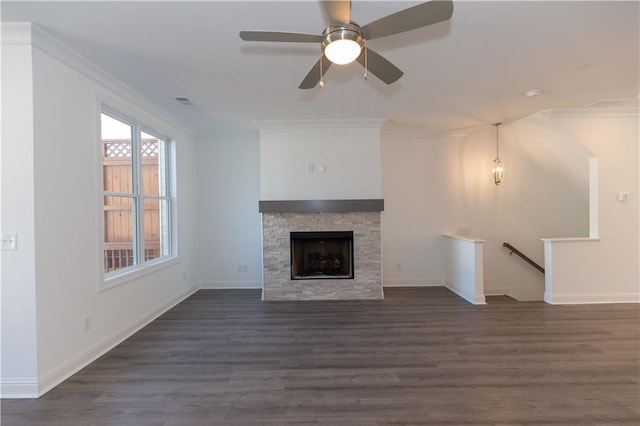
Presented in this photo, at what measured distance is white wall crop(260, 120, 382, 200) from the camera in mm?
4766

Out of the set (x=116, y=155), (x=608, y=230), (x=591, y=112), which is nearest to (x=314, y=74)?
(x=116, y=155)

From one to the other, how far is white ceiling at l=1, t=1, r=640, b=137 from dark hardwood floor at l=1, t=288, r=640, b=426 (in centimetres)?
263

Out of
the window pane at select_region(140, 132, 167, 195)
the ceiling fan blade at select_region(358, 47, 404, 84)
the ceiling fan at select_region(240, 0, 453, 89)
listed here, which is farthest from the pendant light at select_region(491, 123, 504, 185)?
the window pane at select_region(140, 132, 167, 195)

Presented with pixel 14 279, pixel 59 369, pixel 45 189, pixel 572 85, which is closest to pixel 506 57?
pixel 572 85

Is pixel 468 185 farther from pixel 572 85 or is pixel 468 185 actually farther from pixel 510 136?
pixel 572 85

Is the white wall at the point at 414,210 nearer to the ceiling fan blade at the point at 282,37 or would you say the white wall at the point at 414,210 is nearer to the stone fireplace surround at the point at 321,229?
the stone fireplace surround at the point at 321,229

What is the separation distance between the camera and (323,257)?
5105mm

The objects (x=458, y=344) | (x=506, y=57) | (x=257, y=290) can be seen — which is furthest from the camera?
(x=257, y=290)

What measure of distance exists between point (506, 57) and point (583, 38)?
0.51 m

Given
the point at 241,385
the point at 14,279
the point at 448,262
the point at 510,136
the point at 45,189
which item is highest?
the point at 510,136

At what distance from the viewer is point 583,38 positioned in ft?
7.93

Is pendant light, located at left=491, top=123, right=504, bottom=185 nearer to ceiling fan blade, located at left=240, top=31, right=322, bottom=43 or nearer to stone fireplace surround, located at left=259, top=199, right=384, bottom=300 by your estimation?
stone fireplace surround, located at left=259, top=199, right=384, bottom=300

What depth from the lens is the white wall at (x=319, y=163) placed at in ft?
15.6

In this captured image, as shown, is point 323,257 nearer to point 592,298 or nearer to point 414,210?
point 414,210
